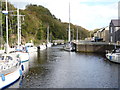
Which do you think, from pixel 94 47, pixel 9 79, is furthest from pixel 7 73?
pixel 94 47

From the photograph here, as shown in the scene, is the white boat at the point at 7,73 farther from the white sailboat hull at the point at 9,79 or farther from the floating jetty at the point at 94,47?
the floating jetty at the point at 94,47

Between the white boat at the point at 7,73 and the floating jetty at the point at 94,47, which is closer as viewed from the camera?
the white boat at the point at 7,73

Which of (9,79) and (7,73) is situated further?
(9,79)

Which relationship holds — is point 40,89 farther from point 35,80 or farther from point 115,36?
point 115,36

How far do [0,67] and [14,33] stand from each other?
5770cm

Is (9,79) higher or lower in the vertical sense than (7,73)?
lower

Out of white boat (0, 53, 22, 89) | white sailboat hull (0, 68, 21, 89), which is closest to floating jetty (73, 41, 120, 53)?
white boat (0, 53, 22, 89)

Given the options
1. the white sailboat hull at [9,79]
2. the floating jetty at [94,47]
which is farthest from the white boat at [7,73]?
the floating jetty at [94,47]

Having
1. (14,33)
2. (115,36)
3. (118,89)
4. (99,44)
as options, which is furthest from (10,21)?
(118,89)

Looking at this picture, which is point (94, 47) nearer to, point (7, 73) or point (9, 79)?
point (9, 79)

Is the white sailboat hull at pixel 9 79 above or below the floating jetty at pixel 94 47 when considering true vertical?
below

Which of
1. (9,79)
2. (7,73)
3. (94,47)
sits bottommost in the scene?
(9,79)

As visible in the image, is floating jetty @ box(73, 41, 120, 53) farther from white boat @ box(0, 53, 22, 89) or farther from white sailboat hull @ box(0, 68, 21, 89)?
white sailboat hull @ box(0, 68, 21, 89)

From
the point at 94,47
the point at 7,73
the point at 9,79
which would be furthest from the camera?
the point at 94,47
